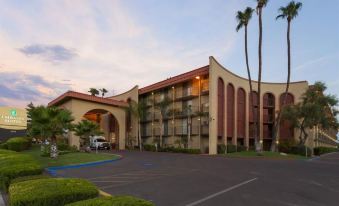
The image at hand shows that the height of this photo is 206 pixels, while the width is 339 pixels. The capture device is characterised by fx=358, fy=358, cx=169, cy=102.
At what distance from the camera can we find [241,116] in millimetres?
49312

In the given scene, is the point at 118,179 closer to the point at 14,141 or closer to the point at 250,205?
the point at 250,205

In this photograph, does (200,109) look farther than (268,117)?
No

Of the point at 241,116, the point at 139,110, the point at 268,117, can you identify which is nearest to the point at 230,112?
the point at 241,116

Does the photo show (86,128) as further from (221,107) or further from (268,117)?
(268,117)

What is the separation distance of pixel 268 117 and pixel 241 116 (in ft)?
19.1

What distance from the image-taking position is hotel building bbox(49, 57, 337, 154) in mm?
44062

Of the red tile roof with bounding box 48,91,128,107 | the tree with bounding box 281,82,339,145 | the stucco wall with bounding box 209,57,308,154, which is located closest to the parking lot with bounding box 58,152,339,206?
the stucco wall with bounding box 209,57,308,154

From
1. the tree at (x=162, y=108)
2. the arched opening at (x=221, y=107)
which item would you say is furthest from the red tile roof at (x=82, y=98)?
the arched opening at (x=221, y=107)

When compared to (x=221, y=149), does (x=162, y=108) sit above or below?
above

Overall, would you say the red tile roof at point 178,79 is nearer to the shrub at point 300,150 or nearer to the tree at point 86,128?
the tree at point 86,128

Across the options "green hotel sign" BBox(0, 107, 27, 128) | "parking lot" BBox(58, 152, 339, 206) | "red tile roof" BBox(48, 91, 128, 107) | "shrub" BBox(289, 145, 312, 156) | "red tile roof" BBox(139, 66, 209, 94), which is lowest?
"shrub" BBox(289, 145, 312, 156)

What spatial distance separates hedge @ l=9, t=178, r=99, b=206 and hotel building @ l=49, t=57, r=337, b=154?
34900 mm

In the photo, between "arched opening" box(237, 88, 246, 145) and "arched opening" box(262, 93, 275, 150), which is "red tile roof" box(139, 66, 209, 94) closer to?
"arched opening" box(237, 88, 246, 145)

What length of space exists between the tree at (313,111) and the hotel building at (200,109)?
15.5ft
